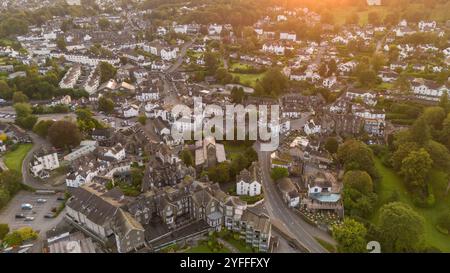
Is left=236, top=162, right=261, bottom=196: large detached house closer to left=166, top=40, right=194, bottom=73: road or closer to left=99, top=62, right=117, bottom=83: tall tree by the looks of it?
left=99, top=62, right=117, bottom=83: tall tree

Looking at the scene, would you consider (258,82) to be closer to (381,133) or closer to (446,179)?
(381,133)

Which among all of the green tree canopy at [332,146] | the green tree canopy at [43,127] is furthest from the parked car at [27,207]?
the green tree canopy at [332,146]

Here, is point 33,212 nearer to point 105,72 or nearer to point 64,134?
point 64,134

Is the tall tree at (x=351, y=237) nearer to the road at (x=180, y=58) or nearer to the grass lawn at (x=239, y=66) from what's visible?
the grass lawn at (x=239, y=66)

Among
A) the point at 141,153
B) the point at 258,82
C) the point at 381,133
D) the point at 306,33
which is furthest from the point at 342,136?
the point at 306,33

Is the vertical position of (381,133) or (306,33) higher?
(306,33)

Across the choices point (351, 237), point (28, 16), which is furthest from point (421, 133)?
point (28, 16)
